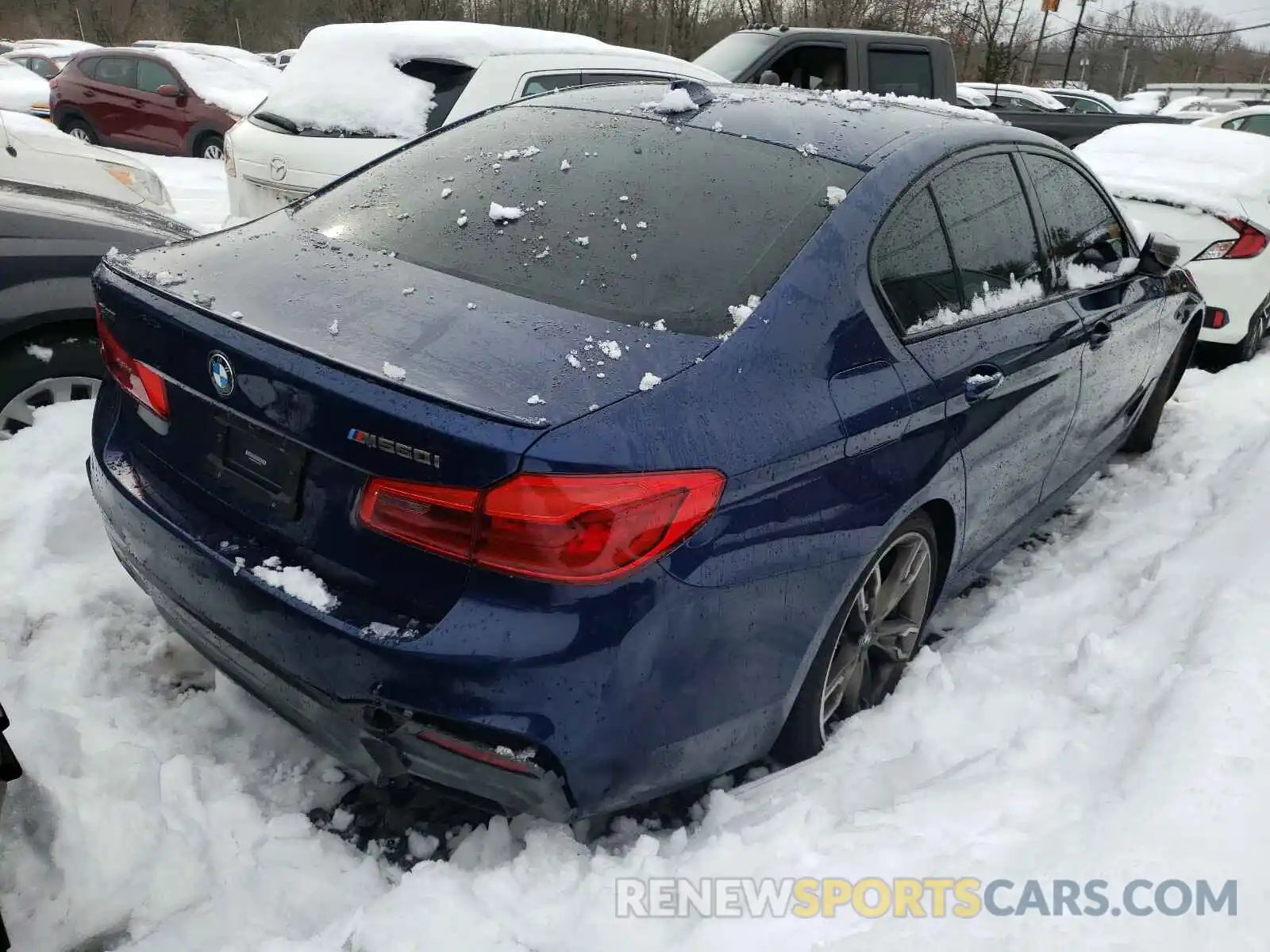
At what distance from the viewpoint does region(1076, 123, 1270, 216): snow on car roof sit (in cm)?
600

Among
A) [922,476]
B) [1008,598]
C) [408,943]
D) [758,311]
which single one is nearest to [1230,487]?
[1008,598]

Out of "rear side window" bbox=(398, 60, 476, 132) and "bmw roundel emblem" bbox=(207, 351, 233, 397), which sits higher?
"rear side window" bbox=(398, 60, 476, 132)

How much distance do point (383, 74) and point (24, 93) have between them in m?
14.0

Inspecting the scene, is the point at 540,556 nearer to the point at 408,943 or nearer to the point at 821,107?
the point at 408,943

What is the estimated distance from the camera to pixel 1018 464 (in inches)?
121

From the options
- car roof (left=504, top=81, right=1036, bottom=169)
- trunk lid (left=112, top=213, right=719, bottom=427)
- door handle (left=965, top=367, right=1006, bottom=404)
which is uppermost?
car roof (left=504, top=81, right=1036, bottom=169)

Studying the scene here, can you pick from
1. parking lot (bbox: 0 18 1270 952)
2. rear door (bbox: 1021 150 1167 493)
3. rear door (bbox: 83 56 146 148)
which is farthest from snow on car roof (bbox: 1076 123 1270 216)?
rear door (bbox: 83 56 146 148)

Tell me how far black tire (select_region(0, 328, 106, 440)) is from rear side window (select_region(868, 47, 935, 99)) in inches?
290

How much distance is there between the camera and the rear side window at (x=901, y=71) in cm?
877

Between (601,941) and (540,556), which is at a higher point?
(540,556)

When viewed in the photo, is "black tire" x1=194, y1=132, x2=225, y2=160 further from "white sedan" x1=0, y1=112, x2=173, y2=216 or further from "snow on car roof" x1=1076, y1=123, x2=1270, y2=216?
"snow on car roof" x1=1076, y1=123, x2=1270, y2=216

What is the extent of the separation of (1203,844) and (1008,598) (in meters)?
1.36

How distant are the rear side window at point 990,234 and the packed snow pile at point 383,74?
4.03 m

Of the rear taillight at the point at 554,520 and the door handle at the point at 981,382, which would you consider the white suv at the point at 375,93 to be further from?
the rear taillight at the point at 554,520
